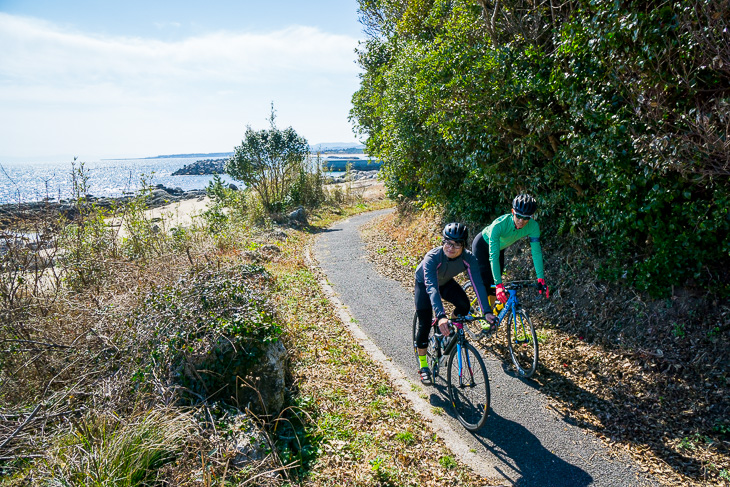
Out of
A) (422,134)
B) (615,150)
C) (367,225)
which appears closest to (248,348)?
(615,150)

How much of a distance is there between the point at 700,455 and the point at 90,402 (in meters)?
6.45

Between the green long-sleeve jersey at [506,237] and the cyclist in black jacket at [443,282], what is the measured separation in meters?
0.74

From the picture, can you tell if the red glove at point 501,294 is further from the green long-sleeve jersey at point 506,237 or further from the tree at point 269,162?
the tree at point 269,162

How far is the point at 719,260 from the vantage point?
216 inches

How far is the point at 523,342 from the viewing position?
5930 millimetres

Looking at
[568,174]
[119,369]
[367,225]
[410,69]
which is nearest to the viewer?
[119,369]

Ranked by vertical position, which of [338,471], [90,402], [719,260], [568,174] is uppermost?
[568,174]

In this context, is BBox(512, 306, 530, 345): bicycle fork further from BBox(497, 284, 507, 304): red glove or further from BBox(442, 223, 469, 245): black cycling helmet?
BBox(442, 223, 469, 245): black cycling helmet

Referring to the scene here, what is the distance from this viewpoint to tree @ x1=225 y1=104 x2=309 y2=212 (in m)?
21.4

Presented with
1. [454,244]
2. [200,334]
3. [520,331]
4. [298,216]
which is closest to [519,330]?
[520,331]

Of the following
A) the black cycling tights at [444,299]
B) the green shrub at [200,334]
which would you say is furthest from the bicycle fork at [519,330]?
the green shrub at [200,334]

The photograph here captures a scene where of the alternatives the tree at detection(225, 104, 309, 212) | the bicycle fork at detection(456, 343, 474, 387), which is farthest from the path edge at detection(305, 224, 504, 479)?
the tree at detection(225, 104, 309, 212)

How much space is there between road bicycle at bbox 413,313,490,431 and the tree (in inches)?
709

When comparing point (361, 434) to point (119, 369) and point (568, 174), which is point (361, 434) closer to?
point (119, 369)
